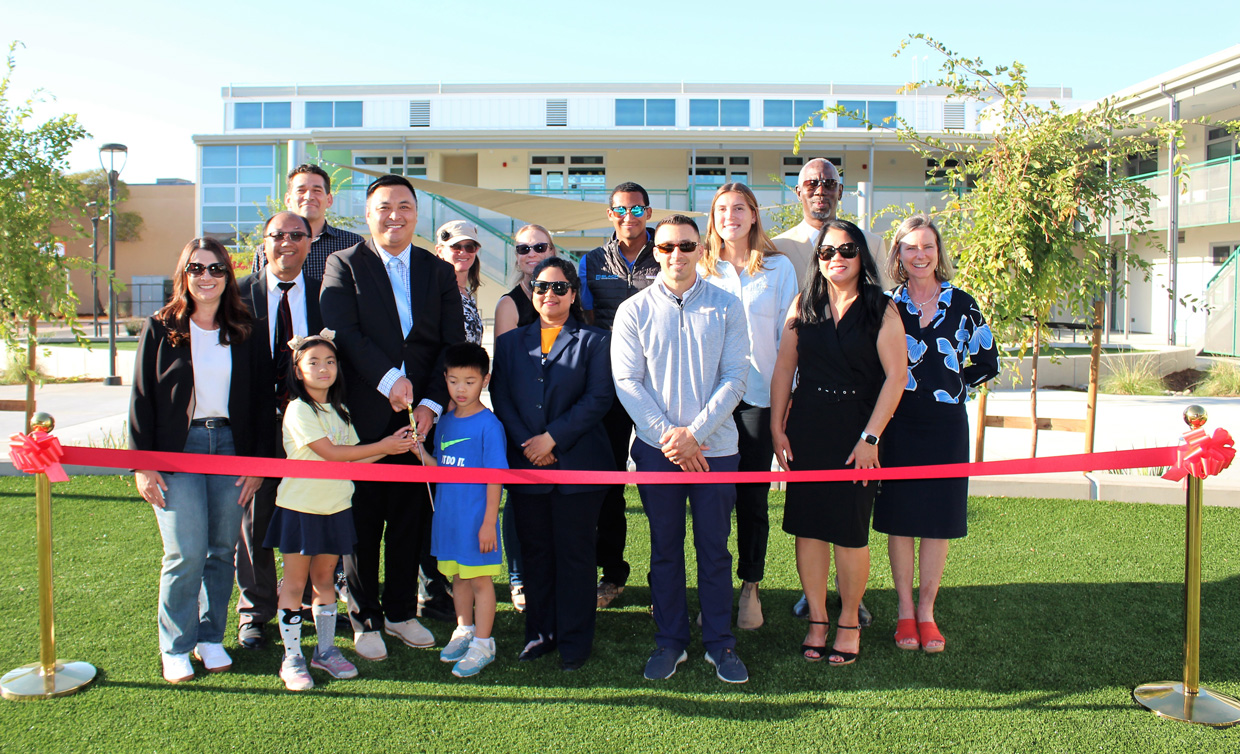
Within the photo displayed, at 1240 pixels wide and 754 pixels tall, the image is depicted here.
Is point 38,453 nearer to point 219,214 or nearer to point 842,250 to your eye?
point 842,250

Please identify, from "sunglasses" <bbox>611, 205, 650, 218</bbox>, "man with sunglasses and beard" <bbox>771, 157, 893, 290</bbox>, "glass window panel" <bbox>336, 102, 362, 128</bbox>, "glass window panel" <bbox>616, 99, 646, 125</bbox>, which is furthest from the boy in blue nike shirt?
"glass window panel" <bbox>336, 102, 362, 128</bbox>

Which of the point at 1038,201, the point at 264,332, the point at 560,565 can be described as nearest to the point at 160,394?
the point at 264,332

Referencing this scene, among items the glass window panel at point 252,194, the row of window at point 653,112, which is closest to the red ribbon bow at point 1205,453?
the glass window panel at point 252,194

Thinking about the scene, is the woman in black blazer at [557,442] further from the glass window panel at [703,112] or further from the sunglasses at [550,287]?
the glass window panel at [703,112]

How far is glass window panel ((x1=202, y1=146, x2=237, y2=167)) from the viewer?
31062 millimetres

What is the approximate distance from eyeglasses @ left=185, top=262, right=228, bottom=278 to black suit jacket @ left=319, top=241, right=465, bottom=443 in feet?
1.53

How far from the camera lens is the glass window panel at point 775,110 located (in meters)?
35.7

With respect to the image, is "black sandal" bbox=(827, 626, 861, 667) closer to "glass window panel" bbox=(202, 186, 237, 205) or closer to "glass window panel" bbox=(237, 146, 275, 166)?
"glass window panel" bbox=(237, 146, 275, 166)

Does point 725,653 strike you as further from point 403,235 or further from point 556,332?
point 403,235

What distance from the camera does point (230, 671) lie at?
355 cm

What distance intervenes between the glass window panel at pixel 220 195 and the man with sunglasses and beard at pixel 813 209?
3151cm

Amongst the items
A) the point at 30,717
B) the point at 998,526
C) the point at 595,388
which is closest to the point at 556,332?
the point at 595,388

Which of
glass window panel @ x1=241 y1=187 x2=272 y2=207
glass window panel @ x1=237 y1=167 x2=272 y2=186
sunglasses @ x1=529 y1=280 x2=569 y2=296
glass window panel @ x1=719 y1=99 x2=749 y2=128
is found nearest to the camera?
sunglasses @ x1=529 y1=280 x2=569 y2=296

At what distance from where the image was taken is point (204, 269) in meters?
3.44
